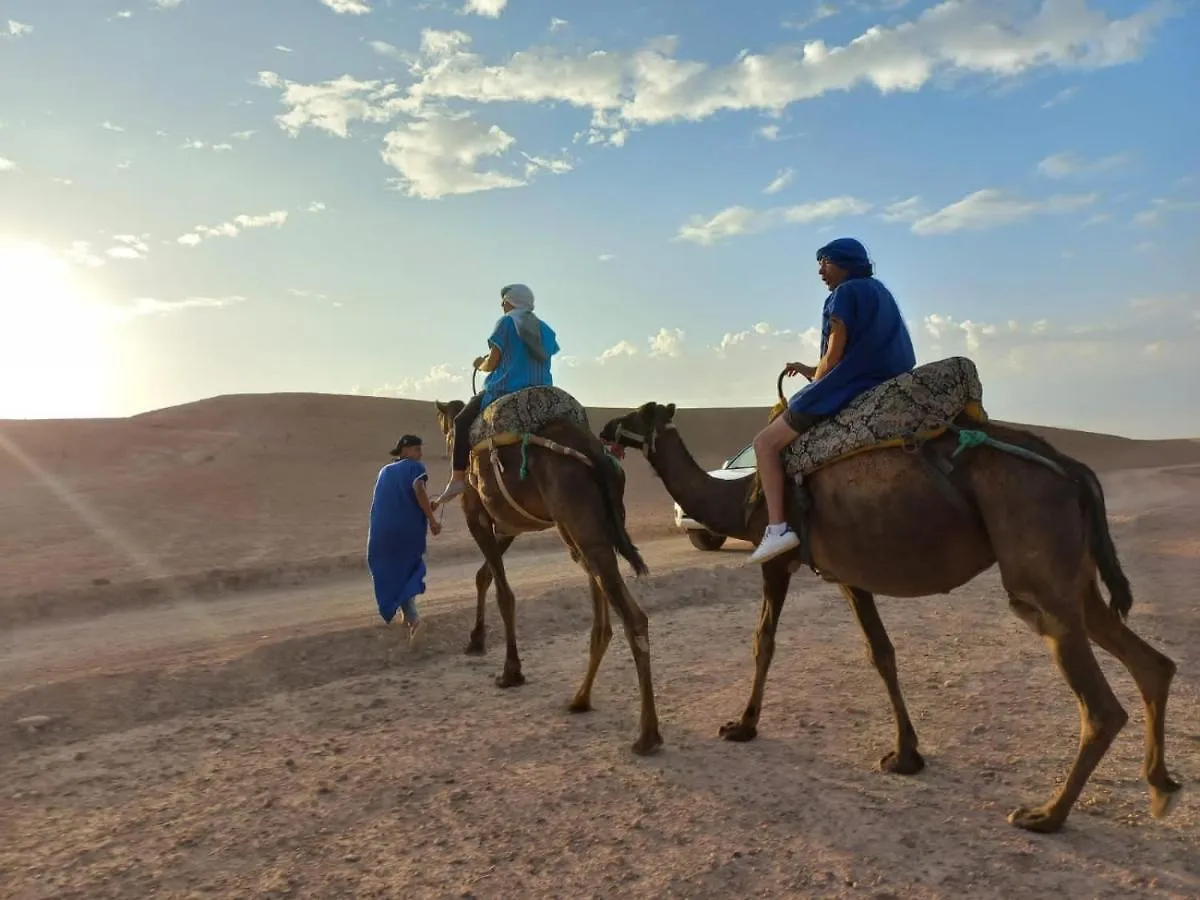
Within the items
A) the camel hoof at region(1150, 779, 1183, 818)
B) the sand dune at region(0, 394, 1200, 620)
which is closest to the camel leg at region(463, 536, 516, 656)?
the camel hoof at region(1150, 779, 1183, 818)

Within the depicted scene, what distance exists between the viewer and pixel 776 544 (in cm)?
490

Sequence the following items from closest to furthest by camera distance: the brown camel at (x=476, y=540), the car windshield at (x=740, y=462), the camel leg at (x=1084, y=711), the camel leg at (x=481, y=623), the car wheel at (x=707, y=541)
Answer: the camel leg at (x=1084, y=711) → the brown camel at (x=476, y=540) → the camel leg at (x=481, y=623) → the car wheel at (x=707, y=541) → the car windshield at (x=740, y=462)

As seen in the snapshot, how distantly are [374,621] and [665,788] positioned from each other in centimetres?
587

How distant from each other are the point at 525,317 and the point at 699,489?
7.89 feet

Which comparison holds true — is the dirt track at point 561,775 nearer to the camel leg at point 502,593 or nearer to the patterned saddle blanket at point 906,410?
the camel leg at point 502,593

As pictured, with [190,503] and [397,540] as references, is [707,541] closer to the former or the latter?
[397,540]

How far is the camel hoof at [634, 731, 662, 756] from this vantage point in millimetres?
5359

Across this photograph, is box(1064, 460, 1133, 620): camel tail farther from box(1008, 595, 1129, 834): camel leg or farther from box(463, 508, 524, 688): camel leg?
box(463, 508, 524, 688): camel leg

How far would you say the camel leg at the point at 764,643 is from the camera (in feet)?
18.2

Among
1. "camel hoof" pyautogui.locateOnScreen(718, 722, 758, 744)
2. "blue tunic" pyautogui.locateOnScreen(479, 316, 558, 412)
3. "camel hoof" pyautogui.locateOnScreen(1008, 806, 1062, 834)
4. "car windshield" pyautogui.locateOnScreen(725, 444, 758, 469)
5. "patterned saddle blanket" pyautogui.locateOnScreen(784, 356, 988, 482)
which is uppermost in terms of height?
"blue tunic" pyautogui.locateOnScreen(479, 316, 558, 412)

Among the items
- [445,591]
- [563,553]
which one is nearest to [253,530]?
[563,553]

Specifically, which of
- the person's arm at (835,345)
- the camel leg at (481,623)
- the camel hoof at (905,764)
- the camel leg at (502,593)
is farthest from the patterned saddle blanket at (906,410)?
the camel leg at (481,623)

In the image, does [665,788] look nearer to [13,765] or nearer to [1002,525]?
[1002,525]

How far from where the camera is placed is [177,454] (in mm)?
31891
